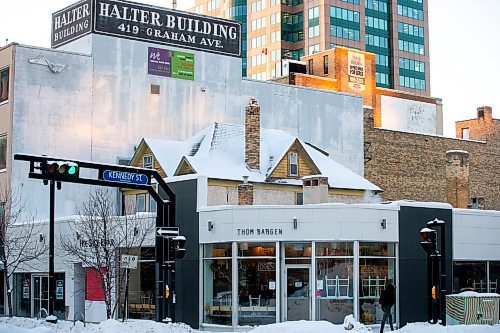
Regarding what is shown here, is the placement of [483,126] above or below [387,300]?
above

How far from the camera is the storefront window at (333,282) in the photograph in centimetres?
3494

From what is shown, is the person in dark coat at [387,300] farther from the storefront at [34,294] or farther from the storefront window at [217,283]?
the storefront at [34,294]

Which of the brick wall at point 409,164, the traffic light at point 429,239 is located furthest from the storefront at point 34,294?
the brick wall at point 409,164

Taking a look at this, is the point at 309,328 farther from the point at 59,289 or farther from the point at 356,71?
the point at 356,71

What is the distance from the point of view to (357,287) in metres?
35.1

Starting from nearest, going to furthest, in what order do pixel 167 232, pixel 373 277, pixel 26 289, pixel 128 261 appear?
1. pixel 167 232
2. pixel 128 261
3. pixel 373 277
4. pixel 26 289

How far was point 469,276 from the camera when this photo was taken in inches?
1559

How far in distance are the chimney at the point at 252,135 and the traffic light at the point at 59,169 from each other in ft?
58.0

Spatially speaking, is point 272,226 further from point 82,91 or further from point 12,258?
point 82,91

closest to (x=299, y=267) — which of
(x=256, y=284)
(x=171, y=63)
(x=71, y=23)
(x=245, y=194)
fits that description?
(x=256, y=284)

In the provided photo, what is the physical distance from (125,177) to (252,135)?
51.9 feet

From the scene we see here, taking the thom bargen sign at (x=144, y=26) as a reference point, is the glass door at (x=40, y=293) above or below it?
below

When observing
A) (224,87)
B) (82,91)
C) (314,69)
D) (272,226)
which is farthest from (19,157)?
(314,69)

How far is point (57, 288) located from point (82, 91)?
1381 centimetres
